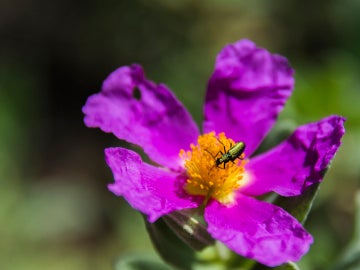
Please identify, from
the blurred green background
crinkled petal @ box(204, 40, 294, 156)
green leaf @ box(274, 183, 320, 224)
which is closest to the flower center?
crinkled petal @ box(204, 40, 294, 156)

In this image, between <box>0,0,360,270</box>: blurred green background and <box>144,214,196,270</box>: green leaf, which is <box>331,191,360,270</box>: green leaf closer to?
<box>144,214,196,270</box>: green leaf

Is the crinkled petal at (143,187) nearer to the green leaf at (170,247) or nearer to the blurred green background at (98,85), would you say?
the green leaf at (170,247)

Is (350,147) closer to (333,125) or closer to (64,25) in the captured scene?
(333,125)

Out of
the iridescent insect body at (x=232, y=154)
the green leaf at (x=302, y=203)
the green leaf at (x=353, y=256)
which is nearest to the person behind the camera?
the green leaf at (x=302, y=203)

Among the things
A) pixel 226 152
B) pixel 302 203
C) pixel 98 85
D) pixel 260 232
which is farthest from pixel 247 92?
pixel 98 85

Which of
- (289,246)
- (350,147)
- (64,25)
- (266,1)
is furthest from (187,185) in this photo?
(64,25)

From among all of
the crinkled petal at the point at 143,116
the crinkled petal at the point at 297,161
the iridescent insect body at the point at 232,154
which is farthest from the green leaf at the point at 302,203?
the crinkled petal at the point at 143,116
